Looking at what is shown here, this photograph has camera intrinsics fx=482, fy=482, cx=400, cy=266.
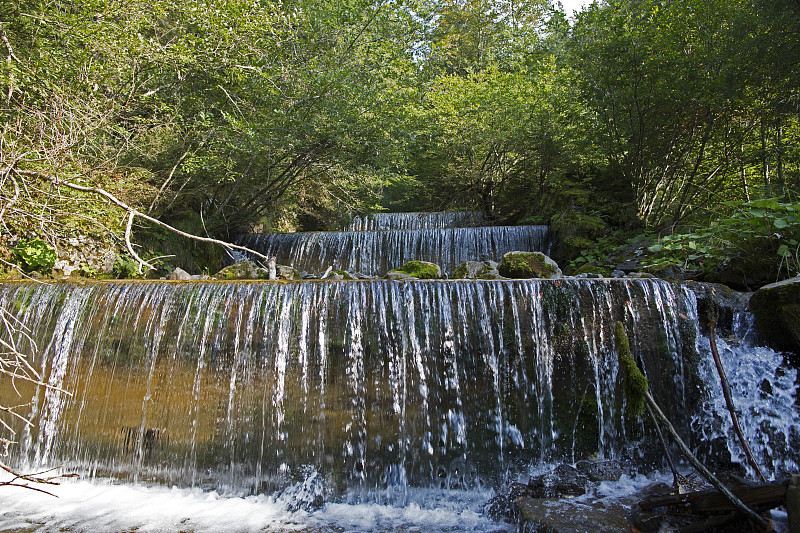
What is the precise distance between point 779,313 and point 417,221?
9.81 meters

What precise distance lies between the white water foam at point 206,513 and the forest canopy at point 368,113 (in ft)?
9.09

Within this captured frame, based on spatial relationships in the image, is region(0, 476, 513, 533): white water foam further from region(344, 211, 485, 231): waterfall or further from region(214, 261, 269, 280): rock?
region(344, 211, 485, 231): waterfall

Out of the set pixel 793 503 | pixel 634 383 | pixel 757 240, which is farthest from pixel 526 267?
pixel 793 503

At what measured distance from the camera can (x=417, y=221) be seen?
13.8 meters

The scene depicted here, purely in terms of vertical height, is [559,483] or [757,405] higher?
[757,405]

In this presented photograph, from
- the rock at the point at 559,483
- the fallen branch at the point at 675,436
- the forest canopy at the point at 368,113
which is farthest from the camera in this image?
the forest canopy at the point at 368,113

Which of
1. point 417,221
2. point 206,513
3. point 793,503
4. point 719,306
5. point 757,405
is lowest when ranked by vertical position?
point 206,513

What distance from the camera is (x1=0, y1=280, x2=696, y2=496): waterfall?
4809 millimetres

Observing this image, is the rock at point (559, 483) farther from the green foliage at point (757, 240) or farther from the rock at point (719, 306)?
the green foliage at point (757, 240)

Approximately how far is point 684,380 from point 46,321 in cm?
696

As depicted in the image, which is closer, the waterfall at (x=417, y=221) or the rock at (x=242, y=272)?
the rock at (x=242, y=272)


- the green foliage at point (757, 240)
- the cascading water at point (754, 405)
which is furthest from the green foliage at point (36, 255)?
the green foliage at point (757, 240)

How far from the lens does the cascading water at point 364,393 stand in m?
4.70

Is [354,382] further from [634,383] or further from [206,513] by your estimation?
[634,383]
